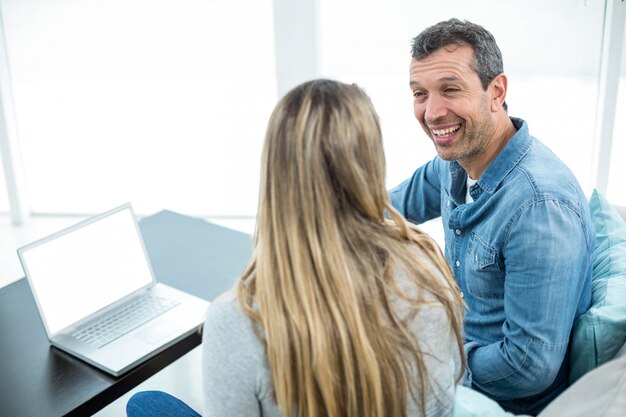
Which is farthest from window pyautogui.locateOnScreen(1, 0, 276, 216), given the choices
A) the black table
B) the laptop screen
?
the laptop screen

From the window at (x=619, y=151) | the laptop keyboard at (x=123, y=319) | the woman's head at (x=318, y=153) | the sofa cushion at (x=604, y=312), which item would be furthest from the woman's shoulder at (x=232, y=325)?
the window at (x=619, y=151)

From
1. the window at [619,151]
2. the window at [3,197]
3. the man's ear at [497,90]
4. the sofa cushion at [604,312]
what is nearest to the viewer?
the sofa cushion at [604,312]

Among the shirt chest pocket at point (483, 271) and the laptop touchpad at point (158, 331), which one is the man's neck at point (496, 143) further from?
the laptop touchpad at point (158, 331)

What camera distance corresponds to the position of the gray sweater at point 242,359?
1.09 meters

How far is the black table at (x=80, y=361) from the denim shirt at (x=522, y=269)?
68 cm

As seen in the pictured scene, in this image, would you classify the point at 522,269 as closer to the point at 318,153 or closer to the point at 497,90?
the point at 497,90

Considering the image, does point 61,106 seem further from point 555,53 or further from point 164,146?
point 555,53

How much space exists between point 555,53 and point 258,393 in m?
2.42

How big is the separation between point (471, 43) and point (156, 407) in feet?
3.68

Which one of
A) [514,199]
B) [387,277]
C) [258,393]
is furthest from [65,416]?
[514,199]

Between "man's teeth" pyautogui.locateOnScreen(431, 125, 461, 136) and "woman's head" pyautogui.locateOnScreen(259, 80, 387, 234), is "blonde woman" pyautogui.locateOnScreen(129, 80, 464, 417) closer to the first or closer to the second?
"woman's head" pyautogui.locateOnScreen(259, 80, 387, 234)

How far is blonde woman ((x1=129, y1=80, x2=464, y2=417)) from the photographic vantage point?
106cm

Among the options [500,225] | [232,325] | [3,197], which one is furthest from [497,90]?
[3,197]

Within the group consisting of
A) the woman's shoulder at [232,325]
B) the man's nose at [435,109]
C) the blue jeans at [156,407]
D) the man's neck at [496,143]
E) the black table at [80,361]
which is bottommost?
the blue jeans at [156,407]
